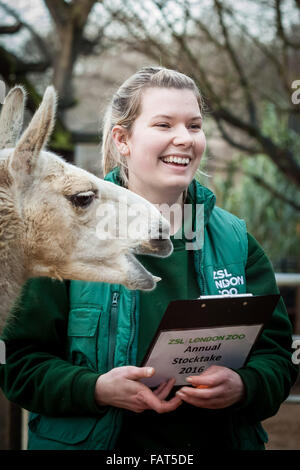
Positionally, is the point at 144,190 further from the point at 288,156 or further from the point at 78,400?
the point at 288,156

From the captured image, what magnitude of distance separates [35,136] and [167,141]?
428 millimetres

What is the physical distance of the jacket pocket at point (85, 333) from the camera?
1.75 meters

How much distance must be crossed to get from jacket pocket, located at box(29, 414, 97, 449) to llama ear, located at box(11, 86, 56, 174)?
0.81 m

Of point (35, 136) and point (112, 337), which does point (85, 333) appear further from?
point (35, 136)

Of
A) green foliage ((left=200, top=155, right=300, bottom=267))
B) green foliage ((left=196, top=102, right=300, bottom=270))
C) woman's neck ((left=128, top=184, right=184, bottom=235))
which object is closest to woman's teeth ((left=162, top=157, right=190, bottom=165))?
woman's neck ((left=128, top=184, right=184, bottom=235))

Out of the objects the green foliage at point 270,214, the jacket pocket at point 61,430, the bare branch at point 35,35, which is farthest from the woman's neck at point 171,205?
the green foliage at point 270,214

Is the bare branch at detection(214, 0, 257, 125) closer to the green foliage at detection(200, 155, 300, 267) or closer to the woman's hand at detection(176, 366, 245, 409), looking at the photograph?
the green foliage at detection(200, 155, 300, 267)

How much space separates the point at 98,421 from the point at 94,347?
0.77 feet

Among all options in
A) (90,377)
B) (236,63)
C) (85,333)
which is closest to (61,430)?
(90,377)

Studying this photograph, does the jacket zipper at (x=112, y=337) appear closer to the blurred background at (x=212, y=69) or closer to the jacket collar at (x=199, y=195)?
the jacket collar at (x=199, y=195)

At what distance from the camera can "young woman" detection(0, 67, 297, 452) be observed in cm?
174

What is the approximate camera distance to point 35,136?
5.17 feet

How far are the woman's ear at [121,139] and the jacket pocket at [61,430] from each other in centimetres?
89
